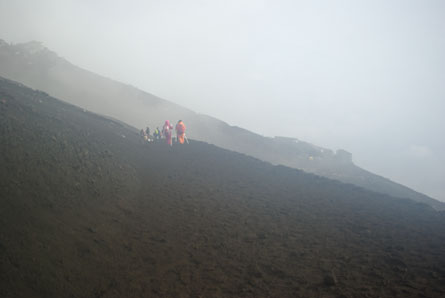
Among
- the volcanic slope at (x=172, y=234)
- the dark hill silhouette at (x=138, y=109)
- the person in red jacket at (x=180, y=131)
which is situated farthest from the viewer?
the dark hill silhouette at (x=138, y=109)

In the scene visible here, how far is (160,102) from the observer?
188ft

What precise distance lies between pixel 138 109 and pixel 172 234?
4636cm

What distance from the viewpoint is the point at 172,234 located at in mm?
8836

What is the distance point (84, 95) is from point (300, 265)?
51.2 metres

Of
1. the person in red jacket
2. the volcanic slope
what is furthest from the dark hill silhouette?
the volcanic slope

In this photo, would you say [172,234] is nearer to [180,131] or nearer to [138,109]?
[180,131]

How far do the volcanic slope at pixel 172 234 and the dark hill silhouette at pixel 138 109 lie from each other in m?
29.3

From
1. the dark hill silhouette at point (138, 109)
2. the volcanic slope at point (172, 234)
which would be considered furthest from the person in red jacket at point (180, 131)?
the dark hill silhouette at point (138, 109)

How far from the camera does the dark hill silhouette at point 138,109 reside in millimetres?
44125

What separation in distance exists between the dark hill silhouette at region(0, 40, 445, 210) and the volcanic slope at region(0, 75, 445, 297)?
96.3 feet

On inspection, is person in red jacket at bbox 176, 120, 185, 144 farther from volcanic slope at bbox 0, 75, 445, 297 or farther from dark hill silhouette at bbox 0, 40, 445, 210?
dark hill silhouette at bbox 0, 40, 445, 210

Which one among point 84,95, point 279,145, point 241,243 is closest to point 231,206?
point 241,243

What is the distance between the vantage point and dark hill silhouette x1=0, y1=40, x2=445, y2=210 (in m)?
44.1

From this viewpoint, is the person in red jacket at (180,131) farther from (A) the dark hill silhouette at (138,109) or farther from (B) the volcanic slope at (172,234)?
(A) the dark hill silhouette at (138,109)
